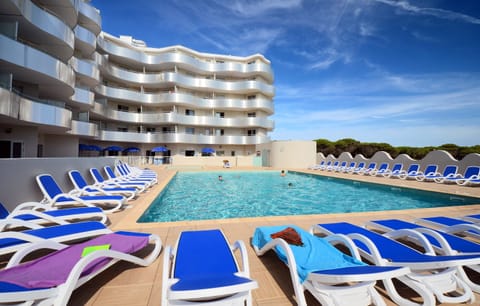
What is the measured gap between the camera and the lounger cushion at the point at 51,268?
2.01 meters

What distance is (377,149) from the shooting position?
34.7 m

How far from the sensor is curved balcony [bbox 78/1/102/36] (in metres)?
19.5

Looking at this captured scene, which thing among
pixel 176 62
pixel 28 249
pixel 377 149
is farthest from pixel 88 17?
pixel 377 149

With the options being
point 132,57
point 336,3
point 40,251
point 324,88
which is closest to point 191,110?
point 132,57

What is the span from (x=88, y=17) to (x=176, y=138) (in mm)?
15284

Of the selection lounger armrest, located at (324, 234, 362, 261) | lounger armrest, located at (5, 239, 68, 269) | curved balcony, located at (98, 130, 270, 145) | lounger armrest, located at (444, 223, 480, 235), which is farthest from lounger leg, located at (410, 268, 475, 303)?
curved balcony, located at (98, 130, 270, 145)

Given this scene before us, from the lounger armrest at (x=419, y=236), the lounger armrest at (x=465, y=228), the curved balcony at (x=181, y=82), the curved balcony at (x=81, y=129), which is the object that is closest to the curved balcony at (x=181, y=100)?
the curved balcony at (x=181, y=82)

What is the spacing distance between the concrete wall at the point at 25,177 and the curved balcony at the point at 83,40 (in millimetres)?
17734

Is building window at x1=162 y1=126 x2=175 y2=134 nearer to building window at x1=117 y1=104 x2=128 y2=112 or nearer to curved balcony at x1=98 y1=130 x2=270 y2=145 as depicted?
curved balcony at x1=98 y1=130 x2=270 y2=145

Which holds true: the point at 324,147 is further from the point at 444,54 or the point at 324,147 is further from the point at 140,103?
the point at 140,103

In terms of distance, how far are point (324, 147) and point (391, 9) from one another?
3040 centimetres

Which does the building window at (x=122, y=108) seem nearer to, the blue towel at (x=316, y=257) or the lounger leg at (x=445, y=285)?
the blue towel at (x=316, y=257)

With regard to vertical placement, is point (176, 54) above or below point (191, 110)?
above

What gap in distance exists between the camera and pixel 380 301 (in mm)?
2096
